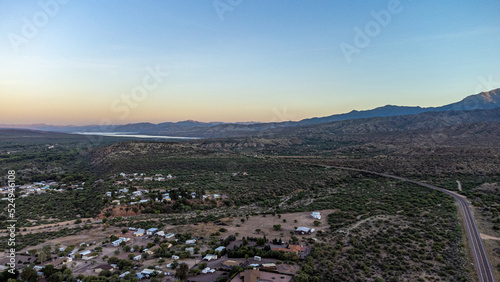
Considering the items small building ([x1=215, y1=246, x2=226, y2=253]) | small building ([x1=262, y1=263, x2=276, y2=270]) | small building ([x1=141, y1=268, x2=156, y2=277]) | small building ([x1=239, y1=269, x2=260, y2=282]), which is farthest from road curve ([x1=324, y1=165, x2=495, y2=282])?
small building ([x1=141, y1=268, x2=156, y2=277])

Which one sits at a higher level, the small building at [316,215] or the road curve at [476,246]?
the road curve at [476,246]

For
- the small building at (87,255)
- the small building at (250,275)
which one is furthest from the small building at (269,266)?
the small building at (87,255)

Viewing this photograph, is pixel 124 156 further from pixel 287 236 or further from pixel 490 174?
pixel 490 174

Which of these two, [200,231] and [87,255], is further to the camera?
[200,231]

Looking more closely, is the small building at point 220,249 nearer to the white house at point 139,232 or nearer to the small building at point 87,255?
the white house at point 139,232

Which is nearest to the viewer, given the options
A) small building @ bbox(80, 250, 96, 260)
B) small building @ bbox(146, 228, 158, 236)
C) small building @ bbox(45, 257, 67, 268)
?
small building @ bbox(45, 257, 67, 268)

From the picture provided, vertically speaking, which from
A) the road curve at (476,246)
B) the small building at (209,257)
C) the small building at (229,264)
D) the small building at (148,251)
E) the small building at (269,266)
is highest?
the road curve at (476,246)

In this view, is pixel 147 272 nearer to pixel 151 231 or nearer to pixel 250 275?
pixel 250 275

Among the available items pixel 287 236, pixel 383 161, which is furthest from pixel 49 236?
pixel 383 161

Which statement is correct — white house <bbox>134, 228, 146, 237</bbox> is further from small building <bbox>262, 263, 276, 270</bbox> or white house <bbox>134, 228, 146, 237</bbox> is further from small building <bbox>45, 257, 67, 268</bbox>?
small building <bbox>262, 263, 276, 270</bbox>

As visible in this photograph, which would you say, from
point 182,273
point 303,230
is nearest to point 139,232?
point 182,273

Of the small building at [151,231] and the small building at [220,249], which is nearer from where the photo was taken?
the small building at [220,249]
